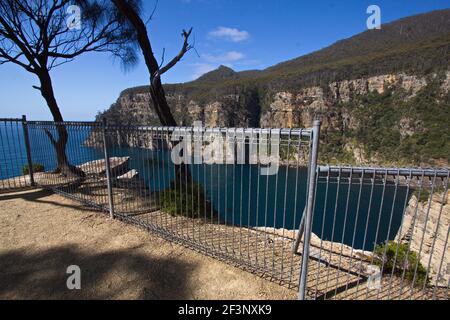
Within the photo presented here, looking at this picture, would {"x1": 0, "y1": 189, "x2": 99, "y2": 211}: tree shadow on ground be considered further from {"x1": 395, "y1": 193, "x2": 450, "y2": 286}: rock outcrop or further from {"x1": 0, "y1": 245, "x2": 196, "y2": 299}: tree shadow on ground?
{"x1": 395, "y1": 193, "x2": 450, "y2": 286}: rock outcrop

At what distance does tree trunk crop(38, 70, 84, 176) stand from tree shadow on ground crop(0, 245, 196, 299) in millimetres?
3130

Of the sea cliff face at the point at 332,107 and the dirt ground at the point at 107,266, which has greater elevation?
the sea cliff face at the point at 332,107

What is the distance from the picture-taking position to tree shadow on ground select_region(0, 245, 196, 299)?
3.10 metres

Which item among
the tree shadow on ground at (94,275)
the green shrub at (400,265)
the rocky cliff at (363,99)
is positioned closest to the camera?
the tree shadow on ground at (94,275)

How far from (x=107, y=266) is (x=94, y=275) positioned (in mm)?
220

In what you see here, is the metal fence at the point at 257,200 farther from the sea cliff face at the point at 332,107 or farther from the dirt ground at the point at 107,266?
the sea cliff face at the point at 332,107

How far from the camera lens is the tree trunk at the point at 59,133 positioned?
6.43m

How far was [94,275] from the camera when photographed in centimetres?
344

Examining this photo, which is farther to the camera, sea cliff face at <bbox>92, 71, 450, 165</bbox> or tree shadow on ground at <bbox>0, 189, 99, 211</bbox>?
sea cliff face at <bbox>92, 71, 450, 165</bbox>

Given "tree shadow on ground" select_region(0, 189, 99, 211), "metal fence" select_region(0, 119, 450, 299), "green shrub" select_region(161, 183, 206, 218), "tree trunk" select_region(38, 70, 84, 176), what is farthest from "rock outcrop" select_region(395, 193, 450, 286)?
"tree trunk" select_region(38, 70, 84, 176)

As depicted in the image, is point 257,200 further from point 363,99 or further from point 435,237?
point 363,99

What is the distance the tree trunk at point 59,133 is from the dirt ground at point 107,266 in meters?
2.12

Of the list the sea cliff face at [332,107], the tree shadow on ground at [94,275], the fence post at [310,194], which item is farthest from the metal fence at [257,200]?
the sea cliff face at [332,107]
